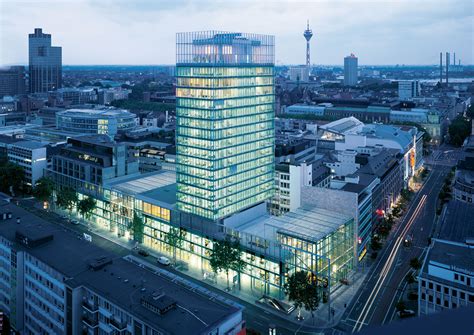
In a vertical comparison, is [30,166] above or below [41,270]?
above

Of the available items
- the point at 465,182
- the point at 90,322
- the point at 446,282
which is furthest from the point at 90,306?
the point at 465,182

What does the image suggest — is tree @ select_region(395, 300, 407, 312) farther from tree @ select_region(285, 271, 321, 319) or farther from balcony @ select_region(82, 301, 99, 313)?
balcony @ select_region(82, 301, 99, 313)

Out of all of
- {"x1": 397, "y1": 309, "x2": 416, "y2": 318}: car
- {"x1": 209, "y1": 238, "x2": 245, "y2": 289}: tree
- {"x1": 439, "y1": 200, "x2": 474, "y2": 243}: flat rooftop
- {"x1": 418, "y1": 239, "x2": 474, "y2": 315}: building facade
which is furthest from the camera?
{"x1": 439, "y1": 200, "x2": 474, "y2": 243}: flat rooftop

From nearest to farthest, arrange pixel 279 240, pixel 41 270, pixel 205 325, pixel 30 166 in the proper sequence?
pixel 205 325
pixel 41 270
pixel 279 240
pixel 30 166

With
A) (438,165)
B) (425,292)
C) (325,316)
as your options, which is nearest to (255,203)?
(325,316)

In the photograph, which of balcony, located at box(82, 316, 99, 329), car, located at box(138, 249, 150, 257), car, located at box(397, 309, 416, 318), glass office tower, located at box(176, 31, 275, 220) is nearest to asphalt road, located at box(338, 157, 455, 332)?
car, located at box(397, 309, 416, 318)

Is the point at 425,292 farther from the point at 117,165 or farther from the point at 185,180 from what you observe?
the point at 117,165
